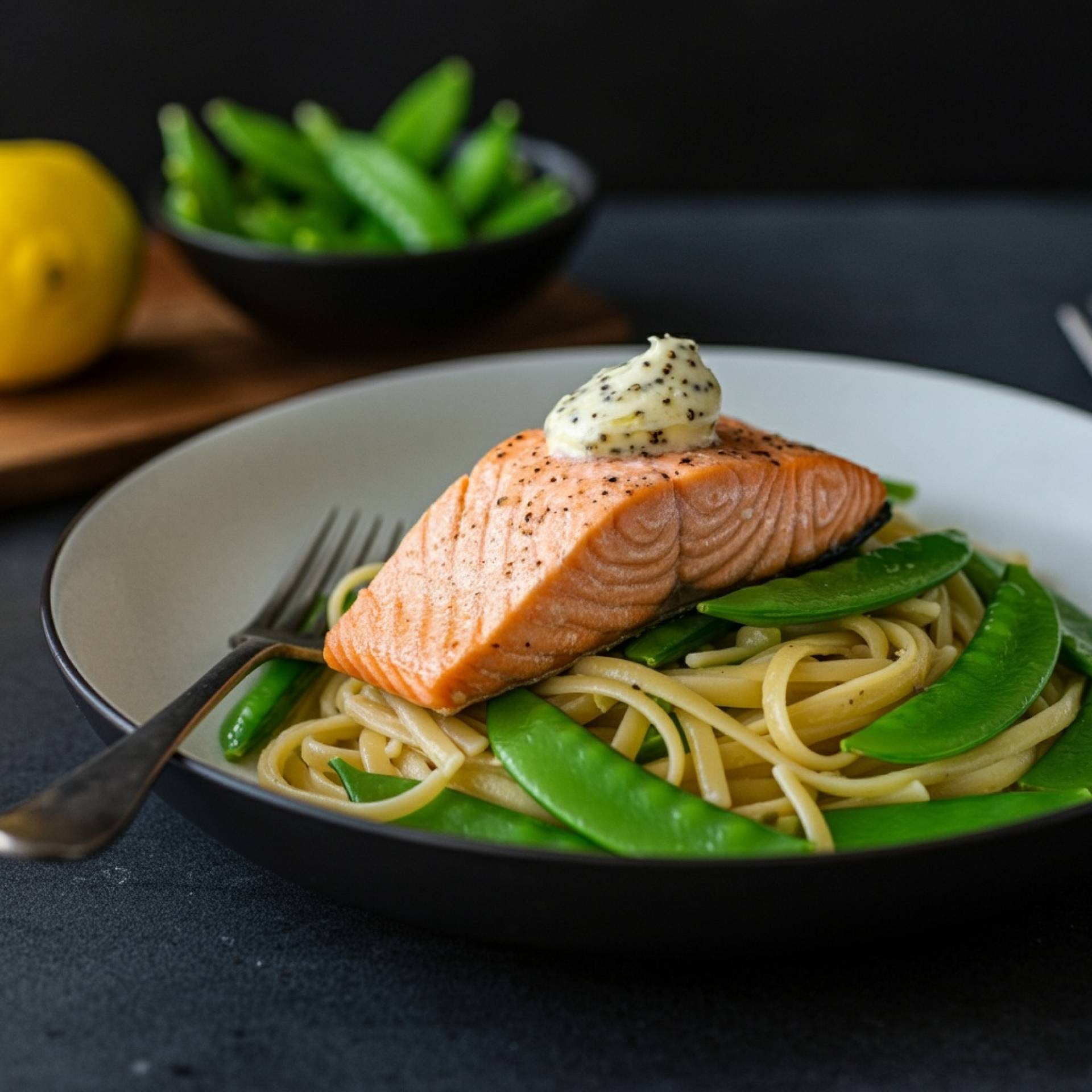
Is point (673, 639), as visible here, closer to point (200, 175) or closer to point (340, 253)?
point (340, 253)

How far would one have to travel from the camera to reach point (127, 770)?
237 cm

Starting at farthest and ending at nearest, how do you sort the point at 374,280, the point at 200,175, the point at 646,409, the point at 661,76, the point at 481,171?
the point at 661,76 < the point at 481,171 < the point at 200,175 < the point at 374,280 < the point at 646,409

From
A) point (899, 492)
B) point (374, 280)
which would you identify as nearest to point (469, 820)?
point (899, 492)

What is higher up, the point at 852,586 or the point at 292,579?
the point at 852,586

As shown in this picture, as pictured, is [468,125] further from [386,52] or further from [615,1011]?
[615,1011]

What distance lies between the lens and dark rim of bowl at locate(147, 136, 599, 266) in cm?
502

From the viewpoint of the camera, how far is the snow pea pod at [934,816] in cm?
262

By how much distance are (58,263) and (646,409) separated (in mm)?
2907

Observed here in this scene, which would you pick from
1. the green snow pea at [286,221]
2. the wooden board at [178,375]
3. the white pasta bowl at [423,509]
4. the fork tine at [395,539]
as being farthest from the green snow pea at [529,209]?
the fork tine at [395,539]

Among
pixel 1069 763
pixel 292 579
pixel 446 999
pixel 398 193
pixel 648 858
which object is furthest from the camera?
pixel 398 193

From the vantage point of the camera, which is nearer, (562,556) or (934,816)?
(934,816)

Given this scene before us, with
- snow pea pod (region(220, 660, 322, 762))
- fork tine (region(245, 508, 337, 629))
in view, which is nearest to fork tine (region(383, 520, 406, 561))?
fork tine (region(245, 508, 337, 629))

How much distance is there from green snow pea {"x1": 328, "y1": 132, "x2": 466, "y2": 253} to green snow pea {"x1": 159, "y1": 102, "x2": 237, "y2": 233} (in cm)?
56

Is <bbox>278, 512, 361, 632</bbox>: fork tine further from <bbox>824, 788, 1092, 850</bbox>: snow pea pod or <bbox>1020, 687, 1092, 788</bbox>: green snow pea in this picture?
<bbox>1020, 687, 1092, 788</bbox>: green snow pea
